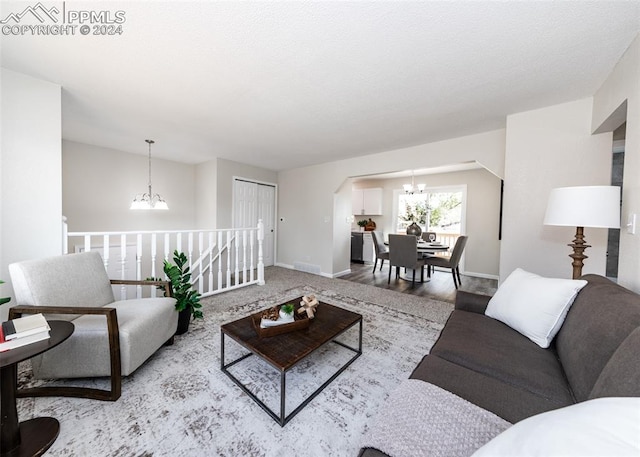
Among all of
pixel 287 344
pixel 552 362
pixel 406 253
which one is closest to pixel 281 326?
pixel 287 344

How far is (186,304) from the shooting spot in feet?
7.20

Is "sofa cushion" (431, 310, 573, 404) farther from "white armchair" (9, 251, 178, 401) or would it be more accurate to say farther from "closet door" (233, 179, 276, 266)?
"closet door" (233, 179, 276, 266)

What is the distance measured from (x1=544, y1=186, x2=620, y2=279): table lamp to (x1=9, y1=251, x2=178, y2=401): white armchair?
303 centimetres

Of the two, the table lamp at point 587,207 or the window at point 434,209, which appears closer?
the table lamp at point 587,207

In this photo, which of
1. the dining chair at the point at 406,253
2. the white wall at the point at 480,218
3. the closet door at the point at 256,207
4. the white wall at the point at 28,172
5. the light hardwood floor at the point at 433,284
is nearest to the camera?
the white wall at the point at 28,172

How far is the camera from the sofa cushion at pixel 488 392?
890 millimetres

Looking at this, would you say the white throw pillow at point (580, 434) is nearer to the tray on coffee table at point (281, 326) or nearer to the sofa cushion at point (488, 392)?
the sofa cushion at point (488, 392)

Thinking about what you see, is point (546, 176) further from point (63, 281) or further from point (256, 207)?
point (256, 207)

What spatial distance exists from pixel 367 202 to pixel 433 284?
298 cm

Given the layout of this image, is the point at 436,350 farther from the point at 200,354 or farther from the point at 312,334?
the point at 200,354

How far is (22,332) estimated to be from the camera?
3.63 feet

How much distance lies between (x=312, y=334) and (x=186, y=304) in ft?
4.38

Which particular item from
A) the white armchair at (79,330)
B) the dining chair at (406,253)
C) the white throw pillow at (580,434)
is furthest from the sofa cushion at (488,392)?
the dining chair at (406,253)
